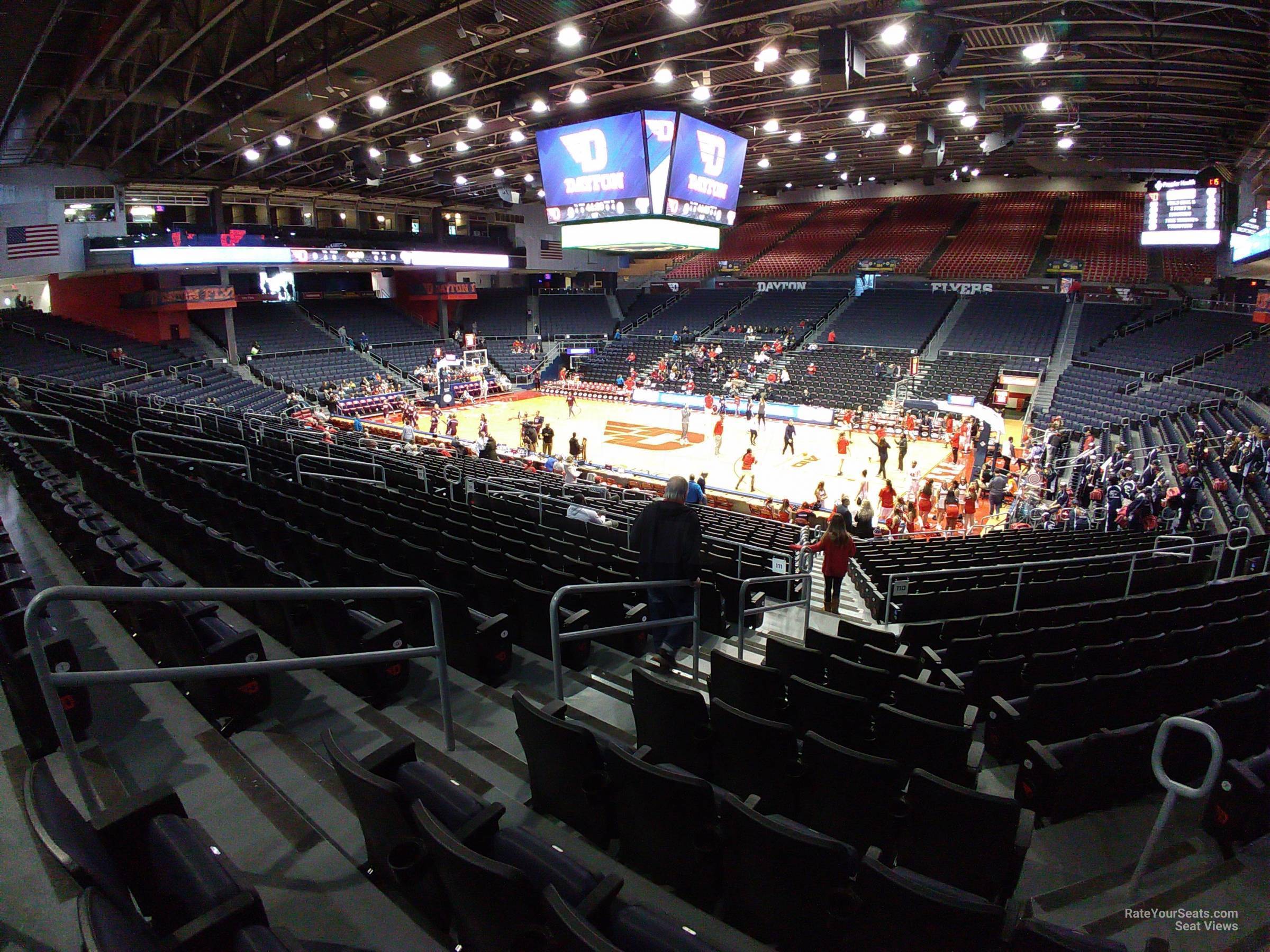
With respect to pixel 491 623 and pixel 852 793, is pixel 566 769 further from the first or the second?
pixel 491 623

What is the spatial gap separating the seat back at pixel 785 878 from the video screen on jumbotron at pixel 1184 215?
1152 inches

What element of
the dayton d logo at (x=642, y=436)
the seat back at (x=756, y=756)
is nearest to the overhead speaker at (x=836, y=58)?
the seat back at (x=756, y=756)

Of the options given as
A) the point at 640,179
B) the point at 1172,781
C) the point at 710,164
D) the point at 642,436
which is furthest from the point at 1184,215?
the point at 1172,781

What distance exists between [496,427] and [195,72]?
1616cm

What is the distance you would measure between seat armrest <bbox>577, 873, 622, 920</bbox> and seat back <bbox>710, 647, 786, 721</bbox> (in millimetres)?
1654

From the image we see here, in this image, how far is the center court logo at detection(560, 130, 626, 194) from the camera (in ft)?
52.9

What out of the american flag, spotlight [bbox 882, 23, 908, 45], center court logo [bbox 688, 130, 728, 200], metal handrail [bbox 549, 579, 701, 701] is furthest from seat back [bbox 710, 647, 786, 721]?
the american flag

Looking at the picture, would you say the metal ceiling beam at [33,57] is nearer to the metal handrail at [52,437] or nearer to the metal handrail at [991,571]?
the metal handrail at [52,437]

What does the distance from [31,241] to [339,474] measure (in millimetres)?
21725

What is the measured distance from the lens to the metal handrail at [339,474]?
1003 cm

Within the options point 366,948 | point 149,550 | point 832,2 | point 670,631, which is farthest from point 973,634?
point 832,2

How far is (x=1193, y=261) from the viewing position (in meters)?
33.0

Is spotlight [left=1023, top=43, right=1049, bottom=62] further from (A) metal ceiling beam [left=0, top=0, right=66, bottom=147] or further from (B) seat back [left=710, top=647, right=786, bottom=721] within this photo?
(A) metal ceiling beam [left=0, top=0, right=66, bottom=147]

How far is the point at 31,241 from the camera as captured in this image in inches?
938
